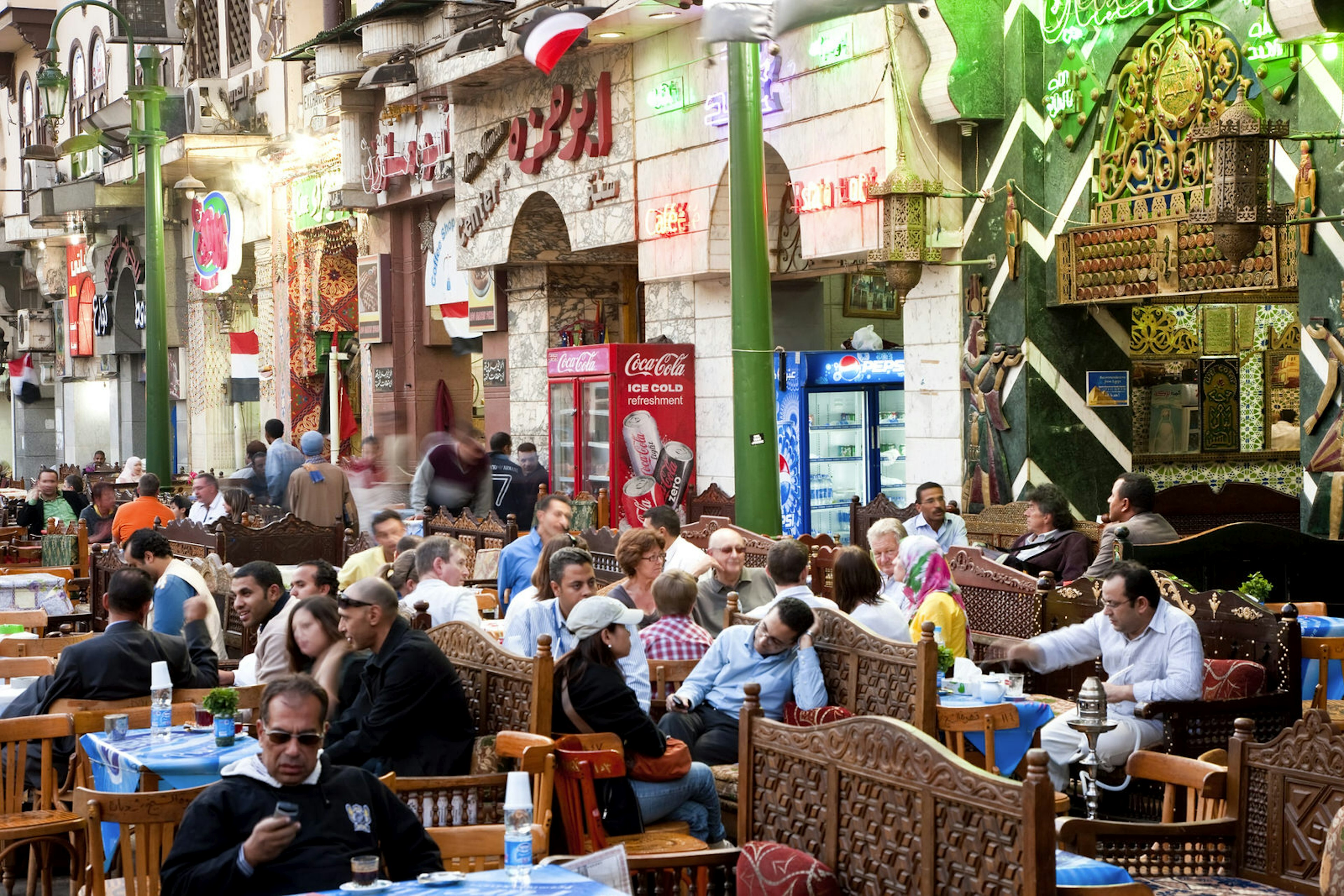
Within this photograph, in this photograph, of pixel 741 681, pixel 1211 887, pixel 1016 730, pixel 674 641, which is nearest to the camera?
pixel 1211 887

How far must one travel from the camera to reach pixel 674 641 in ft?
29.3

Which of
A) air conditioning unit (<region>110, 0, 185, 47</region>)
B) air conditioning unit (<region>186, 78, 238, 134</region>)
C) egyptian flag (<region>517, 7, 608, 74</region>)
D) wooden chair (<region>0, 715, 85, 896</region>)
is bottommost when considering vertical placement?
wooden chair (<region>0, 715, 85, 896</region>)

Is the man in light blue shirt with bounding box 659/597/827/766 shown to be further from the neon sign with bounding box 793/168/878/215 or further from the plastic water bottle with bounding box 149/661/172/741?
the neon sign with bounding box 793/168/878/215

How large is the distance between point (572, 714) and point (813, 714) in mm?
1259

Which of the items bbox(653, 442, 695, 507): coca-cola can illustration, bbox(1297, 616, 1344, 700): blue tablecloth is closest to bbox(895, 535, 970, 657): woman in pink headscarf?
bbox(1297, 616, 1344, 700): blue tablecloth

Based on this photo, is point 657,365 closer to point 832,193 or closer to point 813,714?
point 832,193

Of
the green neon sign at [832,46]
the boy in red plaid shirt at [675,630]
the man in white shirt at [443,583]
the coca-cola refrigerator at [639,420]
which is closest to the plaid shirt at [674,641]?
the boy in red plaid shirt at [675,630]

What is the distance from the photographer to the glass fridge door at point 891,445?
18.6 metres

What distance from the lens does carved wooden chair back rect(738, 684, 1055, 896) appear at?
434cm

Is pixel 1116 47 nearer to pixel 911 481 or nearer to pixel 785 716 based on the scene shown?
pixel 911 481

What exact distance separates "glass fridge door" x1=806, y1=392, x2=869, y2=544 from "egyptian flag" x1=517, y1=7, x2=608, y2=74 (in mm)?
4730

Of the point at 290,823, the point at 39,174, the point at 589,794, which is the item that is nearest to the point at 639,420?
the point at 589,794

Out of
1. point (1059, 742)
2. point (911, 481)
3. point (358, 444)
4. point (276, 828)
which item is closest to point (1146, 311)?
point (911, 481)

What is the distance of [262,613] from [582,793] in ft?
11.2
